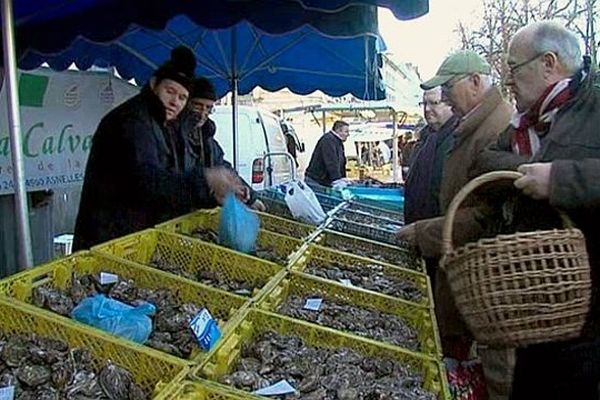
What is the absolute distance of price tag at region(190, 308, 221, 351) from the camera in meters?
1.72

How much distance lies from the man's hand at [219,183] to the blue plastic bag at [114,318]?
51.7 inches

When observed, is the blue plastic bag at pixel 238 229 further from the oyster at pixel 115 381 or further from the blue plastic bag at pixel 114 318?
the oyster at pixel 115 381

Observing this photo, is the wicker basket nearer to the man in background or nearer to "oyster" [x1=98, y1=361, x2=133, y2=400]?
"oyster" [x1=98, y1=361, x2=133, y2=400]

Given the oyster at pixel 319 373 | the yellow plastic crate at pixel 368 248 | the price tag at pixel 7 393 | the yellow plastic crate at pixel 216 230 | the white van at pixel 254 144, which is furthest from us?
the white van at pixel 254 144

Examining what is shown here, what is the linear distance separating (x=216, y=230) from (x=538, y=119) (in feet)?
5.23

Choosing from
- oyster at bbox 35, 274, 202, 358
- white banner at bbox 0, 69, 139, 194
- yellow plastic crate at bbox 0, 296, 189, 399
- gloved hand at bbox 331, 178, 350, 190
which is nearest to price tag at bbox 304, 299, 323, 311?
oyster at bbox 35, 274, 202, 358

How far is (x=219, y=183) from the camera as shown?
10.6 feet

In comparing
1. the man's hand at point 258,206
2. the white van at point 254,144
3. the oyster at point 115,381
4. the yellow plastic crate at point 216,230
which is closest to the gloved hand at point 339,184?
the white van at point 254,144

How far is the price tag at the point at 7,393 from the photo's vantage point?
4.72 ft

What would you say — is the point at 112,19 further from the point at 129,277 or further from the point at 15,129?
the point at 129,277

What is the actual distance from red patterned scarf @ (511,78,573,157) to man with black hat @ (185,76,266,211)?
1674mm

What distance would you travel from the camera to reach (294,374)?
5.83 feet

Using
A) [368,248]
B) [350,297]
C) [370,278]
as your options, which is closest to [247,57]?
[368,248]

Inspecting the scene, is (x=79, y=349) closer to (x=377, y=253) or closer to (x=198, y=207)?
(x=198, y=207)
